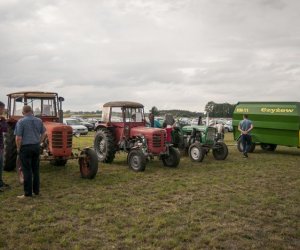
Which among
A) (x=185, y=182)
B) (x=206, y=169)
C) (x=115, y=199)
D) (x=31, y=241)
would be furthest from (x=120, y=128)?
(x=31, y=241)

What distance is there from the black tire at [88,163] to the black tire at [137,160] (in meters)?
1.63

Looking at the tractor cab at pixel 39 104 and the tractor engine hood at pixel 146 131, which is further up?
the tractor cab at pixel 39 104

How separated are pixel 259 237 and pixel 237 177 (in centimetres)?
469

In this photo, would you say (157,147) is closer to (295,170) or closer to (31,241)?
(295,170)

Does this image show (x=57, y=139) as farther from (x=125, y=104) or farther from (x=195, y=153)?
(x=195, y=153)

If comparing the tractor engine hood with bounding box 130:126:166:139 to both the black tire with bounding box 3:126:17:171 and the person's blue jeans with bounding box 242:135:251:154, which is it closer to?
the black tire with bounding box 3:126:17:171

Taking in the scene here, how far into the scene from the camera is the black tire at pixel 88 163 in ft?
28.8

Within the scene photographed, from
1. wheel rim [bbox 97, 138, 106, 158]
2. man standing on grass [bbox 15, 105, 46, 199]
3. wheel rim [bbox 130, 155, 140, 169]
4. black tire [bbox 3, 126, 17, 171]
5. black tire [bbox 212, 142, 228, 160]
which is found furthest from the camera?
black tire [bbox 212, 142, 228, 160]

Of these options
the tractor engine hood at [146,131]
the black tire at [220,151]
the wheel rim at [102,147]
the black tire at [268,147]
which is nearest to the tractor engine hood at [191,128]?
the black tire at [220,151]

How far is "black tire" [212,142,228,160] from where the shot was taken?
13.3 meters

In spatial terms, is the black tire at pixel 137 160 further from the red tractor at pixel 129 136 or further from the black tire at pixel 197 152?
the black tire at pixel 197 152

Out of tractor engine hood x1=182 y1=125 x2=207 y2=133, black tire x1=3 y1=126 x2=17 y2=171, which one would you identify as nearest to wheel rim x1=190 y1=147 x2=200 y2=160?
tractor engine hood x1=182 y1=125 x2=207 y2=133

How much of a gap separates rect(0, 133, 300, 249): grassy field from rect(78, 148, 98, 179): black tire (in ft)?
0.64

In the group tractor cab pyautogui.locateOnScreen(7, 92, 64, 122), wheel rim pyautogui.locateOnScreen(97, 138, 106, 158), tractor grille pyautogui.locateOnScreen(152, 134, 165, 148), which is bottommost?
wheel rim pyautogui.locateOnScreen(97, 138, 106, 158)
